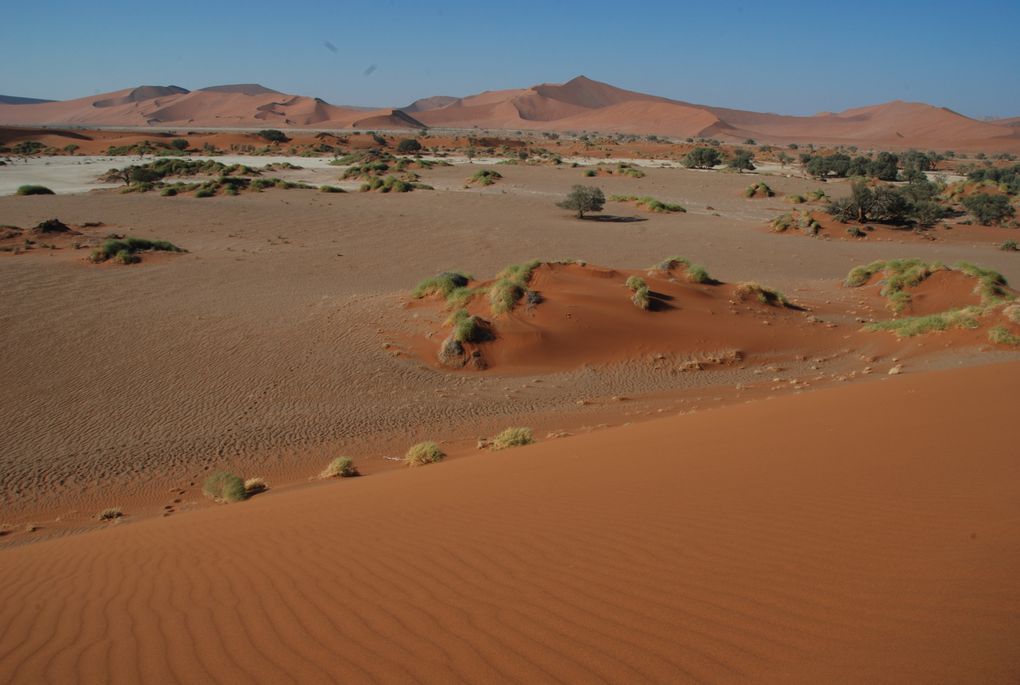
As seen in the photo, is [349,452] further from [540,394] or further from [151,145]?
[151,145]

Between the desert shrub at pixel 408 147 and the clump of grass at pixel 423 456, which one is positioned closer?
the clump of grass at pixel 423 456

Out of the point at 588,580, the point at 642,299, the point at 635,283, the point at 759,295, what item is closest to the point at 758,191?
the point at 759,295

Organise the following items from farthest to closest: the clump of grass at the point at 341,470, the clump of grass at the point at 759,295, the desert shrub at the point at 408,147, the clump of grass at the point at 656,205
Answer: the desert shrub at the point at 408,147
the clump of grass at the point at 656,205
the clump of grass at the point at 759,295
the clump of grass at the point at 341,470

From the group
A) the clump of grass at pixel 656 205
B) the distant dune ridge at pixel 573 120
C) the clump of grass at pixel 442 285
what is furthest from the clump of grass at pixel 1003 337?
the distant dune ridge at pixel 573 120

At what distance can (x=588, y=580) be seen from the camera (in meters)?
4.38

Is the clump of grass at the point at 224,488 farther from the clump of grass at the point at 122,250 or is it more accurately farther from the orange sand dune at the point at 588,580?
the clump of grass at the point at 122,250

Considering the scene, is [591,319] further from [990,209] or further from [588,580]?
[990,209]

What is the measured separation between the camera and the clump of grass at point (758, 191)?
154ft

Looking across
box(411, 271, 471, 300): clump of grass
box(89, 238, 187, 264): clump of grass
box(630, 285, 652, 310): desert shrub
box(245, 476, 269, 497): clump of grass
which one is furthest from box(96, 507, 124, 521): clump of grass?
box(89, 238, 187, 264): clump of grass

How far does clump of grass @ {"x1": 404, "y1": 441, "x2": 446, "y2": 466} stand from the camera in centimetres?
1056

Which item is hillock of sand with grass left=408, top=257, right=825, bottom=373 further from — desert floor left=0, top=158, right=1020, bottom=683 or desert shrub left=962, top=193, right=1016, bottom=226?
desert shrub left=962, top=193, right=1016, bottom=226

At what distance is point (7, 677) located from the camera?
373 centimetres

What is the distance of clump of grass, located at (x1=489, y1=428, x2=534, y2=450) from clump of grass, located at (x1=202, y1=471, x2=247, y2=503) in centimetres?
381

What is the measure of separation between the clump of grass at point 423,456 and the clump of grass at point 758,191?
4195 centimetres
